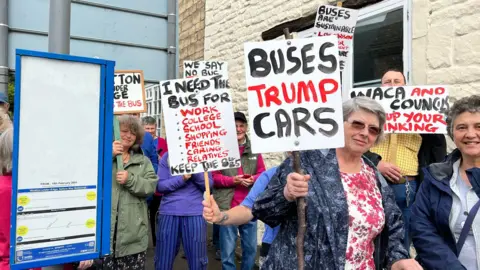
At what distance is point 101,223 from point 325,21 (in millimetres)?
2604

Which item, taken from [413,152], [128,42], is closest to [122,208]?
[128,42]

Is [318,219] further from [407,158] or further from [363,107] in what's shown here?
[407,158]

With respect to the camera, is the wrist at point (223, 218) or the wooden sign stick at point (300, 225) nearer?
the wooden sign stick at point (300, 225)

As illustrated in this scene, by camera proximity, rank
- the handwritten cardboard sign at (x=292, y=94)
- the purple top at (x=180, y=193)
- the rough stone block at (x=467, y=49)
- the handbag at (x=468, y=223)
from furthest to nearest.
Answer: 1. the purple top at (x=180, y=193)
2. the rough stone block at (x=467, y=49)
3. the handbag at (x=468, y=223)
4. the handwritten cardboard sign at (x=292, y=94)

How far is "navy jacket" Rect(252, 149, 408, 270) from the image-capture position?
1.88 metres

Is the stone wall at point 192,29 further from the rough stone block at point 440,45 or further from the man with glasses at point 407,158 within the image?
the man with glasses at point 407,158

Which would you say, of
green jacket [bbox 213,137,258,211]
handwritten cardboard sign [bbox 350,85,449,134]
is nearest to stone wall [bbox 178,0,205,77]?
green jacket [bbox 213,137,258,211]

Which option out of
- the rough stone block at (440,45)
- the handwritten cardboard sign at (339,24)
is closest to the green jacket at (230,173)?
the handwritten cardboard sign at (339,24)

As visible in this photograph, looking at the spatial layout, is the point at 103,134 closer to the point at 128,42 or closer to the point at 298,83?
the point at 298,83

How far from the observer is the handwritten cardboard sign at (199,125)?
285 centimetres

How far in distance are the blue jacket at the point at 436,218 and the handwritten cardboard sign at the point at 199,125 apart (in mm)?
1158

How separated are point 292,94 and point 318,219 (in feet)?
1.93

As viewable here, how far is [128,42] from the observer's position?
11.9 feet

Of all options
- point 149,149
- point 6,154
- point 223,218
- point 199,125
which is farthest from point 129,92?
point 223,218
